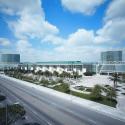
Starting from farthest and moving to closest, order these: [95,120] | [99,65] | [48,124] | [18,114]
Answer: [99,65]
[18,114]
[95,120]
[48,124]

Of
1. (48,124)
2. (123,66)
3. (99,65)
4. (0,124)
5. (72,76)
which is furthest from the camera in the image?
(99,65)

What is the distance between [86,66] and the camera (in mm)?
145875

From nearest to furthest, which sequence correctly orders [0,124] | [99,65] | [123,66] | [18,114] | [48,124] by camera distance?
[0,124] < [48,124] < [18,114] < [123,66] < [99,65]

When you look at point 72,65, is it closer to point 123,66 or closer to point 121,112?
point 123,66

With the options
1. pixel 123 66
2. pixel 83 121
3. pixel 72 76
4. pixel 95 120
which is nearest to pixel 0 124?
pixel 83 121

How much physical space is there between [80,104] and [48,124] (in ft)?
45.5

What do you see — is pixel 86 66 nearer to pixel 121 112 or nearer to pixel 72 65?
pixel 72 65

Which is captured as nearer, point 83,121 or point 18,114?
point 83,121

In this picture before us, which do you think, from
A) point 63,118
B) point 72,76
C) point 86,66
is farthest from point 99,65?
point 63,118

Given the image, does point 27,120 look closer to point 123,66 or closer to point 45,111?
point 45,111

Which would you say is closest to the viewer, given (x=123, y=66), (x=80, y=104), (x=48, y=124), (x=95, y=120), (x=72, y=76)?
(x=48, y=124)

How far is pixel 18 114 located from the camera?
2805cm

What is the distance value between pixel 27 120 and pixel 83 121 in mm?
8120

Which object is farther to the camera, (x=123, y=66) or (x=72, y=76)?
(x=123, y=66)
